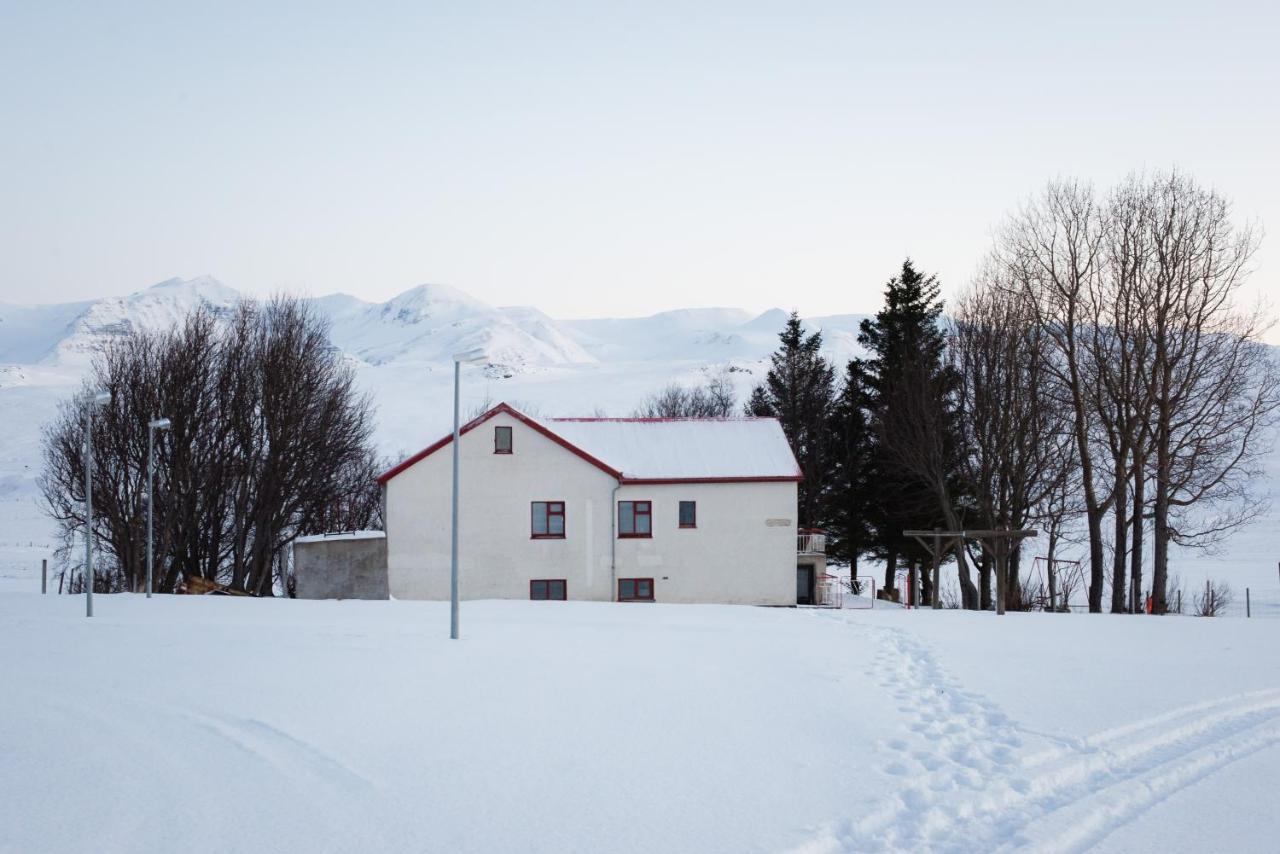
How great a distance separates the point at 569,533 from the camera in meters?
34.0

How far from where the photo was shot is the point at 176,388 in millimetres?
38938

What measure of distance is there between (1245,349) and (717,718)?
26820mm

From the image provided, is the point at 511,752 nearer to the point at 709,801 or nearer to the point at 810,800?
the point at 709,801

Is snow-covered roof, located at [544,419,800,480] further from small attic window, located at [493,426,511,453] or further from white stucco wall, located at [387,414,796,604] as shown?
small attic window, located at [493,426,511,453]

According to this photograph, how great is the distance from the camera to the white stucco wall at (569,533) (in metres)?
33.5

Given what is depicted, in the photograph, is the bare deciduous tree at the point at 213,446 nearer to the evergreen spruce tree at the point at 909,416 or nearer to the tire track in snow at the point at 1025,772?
the evergreen spruce tree at the point at 909,416

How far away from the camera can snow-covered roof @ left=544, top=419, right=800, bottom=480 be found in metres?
34.7

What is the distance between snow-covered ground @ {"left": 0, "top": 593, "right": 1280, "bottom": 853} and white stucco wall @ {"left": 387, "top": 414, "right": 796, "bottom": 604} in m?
13.8

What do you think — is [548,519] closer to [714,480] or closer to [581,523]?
[581,523]

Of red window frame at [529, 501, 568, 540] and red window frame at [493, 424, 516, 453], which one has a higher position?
red window frame at [493, 424, 516, 453]

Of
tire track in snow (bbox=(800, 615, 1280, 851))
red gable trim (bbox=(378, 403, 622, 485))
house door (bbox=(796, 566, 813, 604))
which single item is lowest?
house door (bbox=(796, 566, 813, 604))

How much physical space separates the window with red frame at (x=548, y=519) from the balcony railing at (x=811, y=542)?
1047 cm

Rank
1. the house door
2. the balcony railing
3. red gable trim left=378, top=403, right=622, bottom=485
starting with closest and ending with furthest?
red gable trim left=378, top=403, right=622, bottom=485 → the balcony railing → the house door

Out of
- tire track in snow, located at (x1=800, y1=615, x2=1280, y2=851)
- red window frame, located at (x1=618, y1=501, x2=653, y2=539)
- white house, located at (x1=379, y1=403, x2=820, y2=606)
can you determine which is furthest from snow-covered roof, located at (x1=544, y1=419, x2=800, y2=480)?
tire track in snow, located at (x1=800, y1=615, x2=1280, y2=851)
